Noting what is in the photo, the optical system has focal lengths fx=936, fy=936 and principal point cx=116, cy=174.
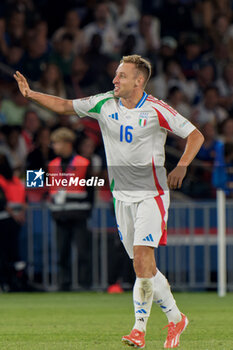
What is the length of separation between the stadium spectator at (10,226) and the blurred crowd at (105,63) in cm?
34

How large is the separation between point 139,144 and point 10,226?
7.03 metres

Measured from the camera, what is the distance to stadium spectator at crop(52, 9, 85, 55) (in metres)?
16.8

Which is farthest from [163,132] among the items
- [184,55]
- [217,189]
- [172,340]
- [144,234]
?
[184,55]

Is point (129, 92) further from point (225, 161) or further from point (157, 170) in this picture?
point (225, 161)

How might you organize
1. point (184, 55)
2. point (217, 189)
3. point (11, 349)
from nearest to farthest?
point (11, 349), point (217, 189), point (184, 55)

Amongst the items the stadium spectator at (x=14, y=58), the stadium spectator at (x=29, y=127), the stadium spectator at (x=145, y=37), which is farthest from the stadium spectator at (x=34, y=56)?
the stadium spectator at (x=145, y=37)

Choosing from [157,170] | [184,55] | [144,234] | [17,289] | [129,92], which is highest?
[184,55]

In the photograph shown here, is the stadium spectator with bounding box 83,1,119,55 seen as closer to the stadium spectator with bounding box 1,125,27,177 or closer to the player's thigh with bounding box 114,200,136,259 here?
the stadium spectator with bounding box 1,125,27,177

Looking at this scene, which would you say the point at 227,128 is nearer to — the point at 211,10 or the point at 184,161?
the point at 211,10

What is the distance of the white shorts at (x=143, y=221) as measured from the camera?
7.12 m

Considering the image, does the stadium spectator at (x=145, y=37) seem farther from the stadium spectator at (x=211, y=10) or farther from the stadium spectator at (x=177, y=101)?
the stadium spectator at (x=211, y=10)

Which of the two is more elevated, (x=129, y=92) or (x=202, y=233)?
(x=129, y=92)

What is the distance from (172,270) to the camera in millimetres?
14305

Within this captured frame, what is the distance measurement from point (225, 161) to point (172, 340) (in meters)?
7.35
